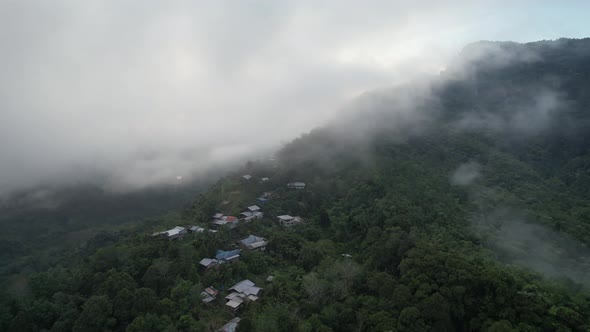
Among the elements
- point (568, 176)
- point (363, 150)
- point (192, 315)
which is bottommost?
point (568, 176)

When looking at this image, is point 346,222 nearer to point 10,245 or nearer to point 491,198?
point 491,198

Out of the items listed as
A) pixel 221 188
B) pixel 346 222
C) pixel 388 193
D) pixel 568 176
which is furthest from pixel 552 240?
pixel 221 188

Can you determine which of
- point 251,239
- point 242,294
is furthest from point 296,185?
point 242,294

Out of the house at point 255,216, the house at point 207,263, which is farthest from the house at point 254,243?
the house at point 255,216

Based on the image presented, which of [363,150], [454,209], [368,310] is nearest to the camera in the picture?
[368,310]

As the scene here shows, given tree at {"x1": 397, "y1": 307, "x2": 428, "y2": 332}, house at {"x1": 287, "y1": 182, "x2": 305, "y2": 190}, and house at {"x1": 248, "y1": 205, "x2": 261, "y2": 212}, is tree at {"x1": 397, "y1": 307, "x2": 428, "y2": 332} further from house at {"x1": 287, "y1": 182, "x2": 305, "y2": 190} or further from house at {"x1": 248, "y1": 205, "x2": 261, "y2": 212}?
house at {"x1": 287, "y1": 182, "x2": 305, "y2": 190}

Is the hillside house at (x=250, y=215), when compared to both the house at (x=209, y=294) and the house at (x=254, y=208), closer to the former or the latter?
the house at (x=254, y=208)

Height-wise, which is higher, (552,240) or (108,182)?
(108,182)

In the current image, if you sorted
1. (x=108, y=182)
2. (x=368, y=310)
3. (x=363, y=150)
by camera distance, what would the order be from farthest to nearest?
(x=108, y=182), (x=363, y=150), (x=368, y=310)

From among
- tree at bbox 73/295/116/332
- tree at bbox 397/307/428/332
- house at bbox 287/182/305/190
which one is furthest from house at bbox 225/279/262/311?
house at bbox 287/182/305/190
